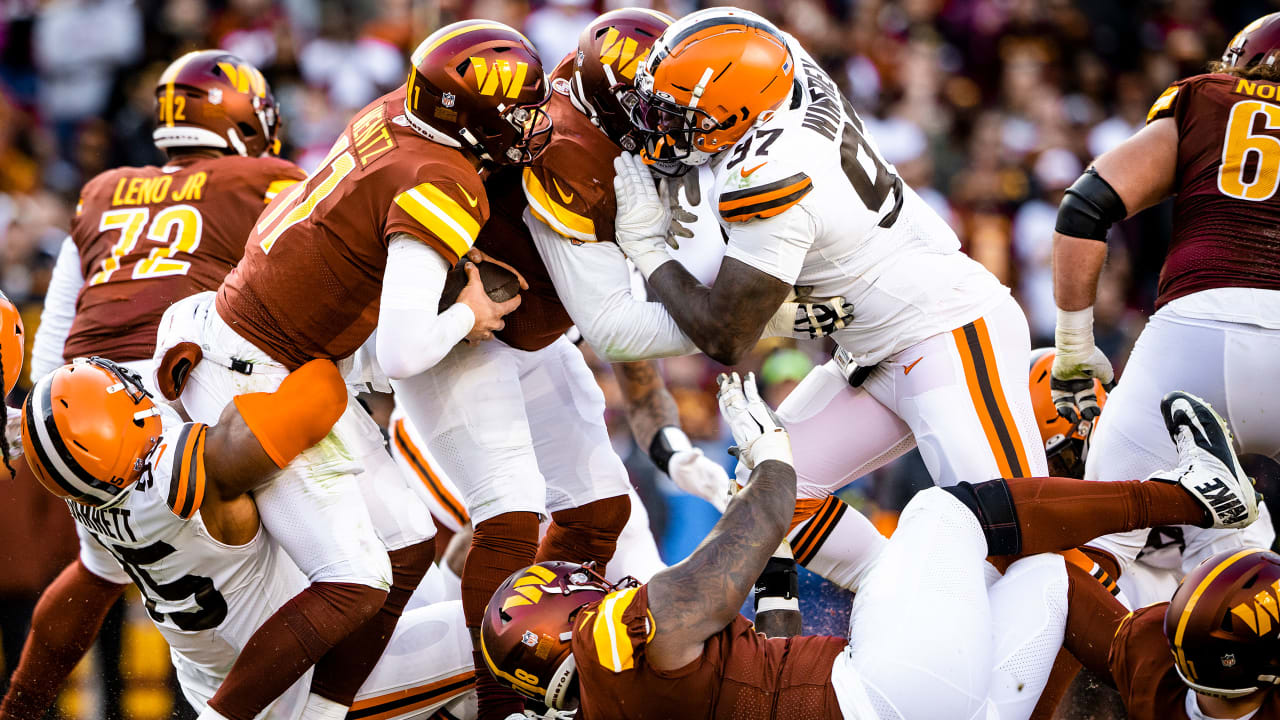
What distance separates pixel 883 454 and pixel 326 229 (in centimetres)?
202

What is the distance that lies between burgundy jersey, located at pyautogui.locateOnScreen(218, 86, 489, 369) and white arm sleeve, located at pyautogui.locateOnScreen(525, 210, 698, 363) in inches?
13.5

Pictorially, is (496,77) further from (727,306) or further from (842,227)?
(842,227)

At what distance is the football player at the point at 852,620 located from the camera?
3.19 metres

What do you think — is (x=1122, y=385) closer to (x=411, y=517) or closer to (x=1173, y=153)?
(x=1173, y=153)

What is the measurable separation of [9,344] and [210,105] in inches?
59.1

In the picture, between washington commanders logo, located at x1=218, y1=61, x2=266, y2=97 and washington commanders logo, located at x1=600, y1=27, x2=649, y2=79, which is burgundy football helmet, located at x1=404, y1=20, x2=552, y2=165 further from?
washington commanders logo, located at x1=218, y1=61, x2=266, y2=97

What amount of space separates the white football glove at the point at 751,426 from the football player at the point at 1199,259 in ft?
4.45

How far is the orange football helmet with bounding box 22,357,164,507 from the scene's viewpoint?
3506 millimetres

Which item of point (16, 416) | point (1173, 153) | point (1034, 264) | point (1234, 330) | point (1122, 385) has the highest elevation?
point (1173, 153)

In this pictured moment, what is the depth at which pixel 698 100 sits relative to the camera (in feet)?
12.4

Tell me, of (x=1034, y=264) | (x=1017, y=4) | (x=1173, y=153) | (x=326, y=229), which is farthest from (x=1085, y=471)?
(x=1017, y=4)

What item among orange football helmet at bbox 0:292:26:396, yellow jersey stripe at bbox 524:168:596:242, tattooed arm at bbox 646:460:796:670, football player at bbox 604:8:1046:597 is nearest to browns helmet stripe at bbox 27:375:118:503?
orange football helmet at bbox 0:292:26:396

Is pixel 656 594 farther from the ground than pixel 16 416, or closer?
farther from the ground

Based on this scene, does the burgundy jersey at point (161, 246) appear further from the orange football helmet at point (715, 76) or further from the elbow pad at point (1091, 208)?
the elbow pad at point (1091, 208)
